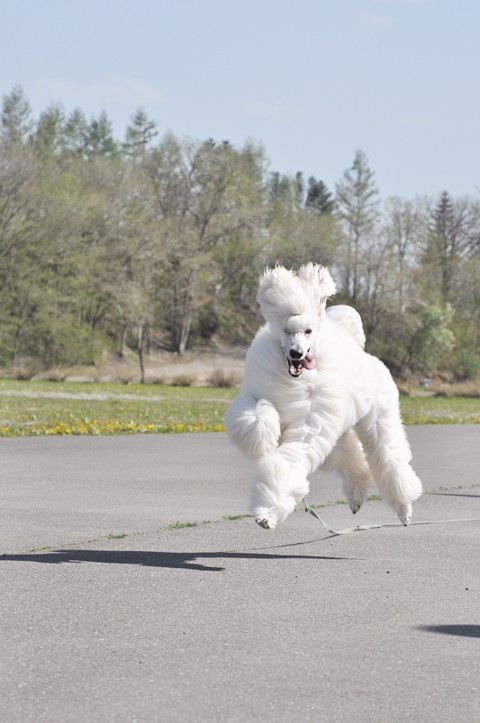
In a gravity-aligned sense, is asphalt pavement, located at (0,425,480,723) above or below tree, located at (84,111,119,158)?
below

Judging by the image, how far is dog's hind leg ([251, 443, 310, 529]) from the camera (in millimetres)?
7516

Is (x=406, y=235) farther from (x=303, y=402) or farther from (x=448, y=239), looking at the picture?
(x=303, y=402)

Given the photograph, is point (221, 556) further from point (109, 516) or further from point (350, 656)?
point (350, 656)

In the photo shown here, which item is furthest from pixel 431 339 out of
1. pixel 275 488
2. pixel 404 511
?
pixel 275 488

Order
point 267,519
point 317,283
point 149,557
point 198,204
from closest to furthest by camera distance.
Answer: point 267,519 < point 149,557 < point 317,283 < point 198,204

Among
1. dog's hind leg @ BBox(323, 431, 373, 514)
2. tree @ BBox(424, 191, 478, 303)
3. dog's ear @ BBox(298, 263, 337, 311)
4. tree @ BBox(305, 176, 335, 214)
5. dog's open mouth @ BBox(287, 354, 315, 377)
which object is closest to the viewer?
dog's open mouth @ BBox(287, 354, 315, 377)

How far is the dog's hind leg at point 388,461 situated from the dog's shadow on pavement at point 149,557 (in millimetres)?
1022

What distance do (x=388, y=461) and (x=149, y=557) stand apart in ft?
6.62

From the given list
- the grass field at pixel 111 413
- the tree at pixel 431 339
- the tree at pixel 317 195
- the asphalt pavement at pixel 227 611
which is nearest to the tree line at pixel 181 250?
the tree at pixel 431 339

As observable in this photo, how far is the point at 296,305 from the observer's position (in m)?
8.22

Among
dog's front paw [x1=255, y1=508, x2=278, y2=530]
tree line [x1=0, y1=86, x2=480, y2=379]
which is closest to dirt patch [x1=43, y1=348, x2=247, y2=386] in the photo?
tree line [x1=0, y1=86, x2=480, y2=379]

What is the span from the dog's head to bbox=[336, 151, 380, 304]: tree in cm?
8175

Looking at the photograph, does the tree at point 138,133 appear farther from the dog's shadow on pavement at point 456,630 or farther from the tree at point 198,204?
the dog's shadow on pavement at point 456,630

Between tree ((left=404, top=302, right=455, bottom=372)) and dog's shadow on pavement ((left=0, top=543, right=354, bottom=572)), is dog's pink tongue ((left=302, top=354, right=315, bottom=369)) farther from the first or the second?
tree ((left=404, top=302, right=455, bottom=372))
